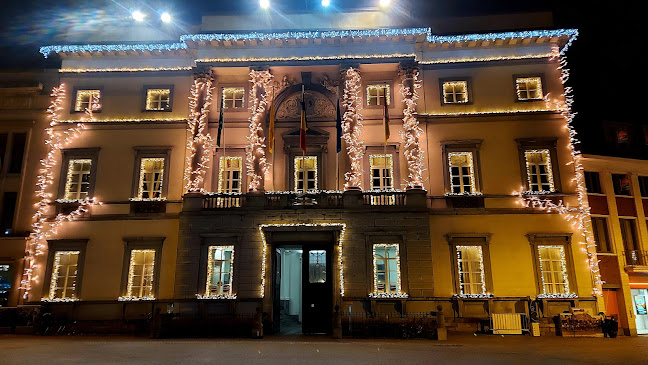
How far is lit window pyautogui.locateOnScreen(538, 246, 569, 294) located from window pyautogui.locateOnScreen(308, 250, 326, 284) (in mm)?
10490

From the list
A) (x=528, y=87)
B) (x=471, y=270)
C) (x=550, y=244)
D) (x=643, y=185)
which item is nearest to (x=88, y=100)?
(x=471, y=270)

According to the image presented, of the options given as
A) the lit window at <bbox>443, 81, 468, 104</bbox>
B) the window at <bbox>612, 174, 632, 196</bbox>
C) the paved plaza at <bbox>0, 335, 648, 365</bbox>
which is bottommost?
the paved plaza at <bbox>0, 335, 648, 365</bbox>

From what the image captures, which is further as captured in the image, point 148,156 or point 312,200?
point 148,156

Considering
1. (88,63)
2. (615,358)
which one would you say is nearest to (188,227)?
(88,63)

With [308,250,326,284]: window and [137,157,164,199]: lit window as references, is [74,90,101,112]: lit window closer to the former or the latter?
[137,157,164,199]: lit window

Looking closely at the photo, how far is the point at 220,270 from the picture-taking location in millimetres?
21969

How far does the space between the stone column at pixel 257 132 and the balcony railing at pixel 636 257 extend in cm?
1957

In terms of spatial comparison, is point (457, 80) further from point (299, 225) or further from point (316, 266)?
point (316, 266)

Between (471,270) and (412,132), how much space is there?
747cm

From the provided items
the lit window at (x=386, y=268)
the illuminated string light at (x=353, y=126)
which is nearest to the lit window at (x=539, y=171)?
the lit window at (x=386, y=268)

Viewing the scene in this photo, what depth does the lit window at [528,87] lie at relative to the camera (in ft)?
78.4

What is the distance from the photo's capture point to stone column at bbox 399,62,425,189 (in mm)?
22469

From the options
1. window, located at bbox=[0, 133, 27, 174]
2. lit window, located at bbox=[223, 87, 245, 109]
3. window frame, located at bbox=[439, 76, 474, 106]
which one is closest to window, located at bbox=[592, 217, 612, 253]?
window frame, located at bbox=[439, 76, 474, 106]

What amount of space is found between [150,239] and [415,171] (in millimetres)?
13902
